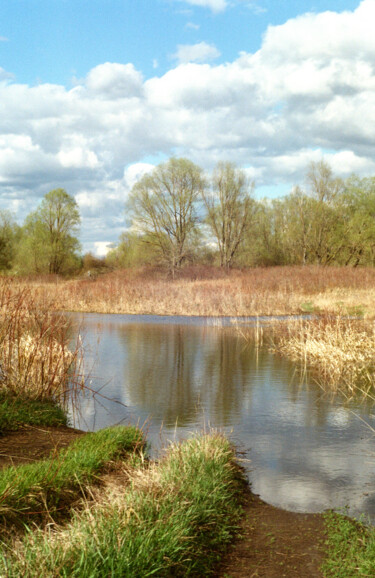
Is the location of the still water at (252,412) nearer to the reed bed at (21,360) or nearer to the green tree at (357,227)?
the reed bed at (21,360)

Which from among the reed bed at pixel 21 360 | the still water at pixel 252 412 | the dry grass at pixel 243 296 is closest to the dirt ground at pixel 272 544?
the still water at pixel 252 412

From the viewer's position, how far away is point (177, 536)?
3.30m

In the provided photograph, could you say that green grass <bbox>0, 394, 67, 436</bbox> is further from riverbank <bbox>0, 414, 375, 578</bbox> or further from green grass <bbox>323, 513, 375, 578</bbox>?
green grass <bbox>323, 513, 375, 578</bbox>

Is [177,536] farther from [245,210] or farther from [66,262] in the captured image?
[66,262]

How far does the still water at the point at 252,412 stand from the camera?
5.17 metres

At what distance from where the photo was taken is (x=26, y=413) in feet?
21.6

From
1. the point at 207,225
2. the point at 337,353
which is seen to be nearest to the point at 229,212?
the point at 207,225

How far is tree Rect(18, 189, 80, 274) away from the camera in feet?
132

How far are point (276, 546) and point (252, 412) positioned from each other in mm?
4199

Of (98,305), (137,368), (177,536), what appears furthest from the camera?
(98,305)

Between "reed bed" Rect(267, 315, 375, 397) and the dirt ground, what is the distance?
4788mm

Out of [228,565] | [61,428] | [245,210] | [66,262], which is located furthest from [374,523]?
[66,262]

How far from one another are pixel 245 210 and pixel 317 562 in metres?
35.9

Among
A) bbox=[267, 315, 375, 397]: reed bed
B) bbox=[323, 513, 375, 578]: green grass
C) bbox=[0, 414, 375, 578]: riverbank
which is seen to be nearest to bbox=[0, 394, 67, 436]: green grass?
bbox=[0, 414, 375, 578]: riverbank
